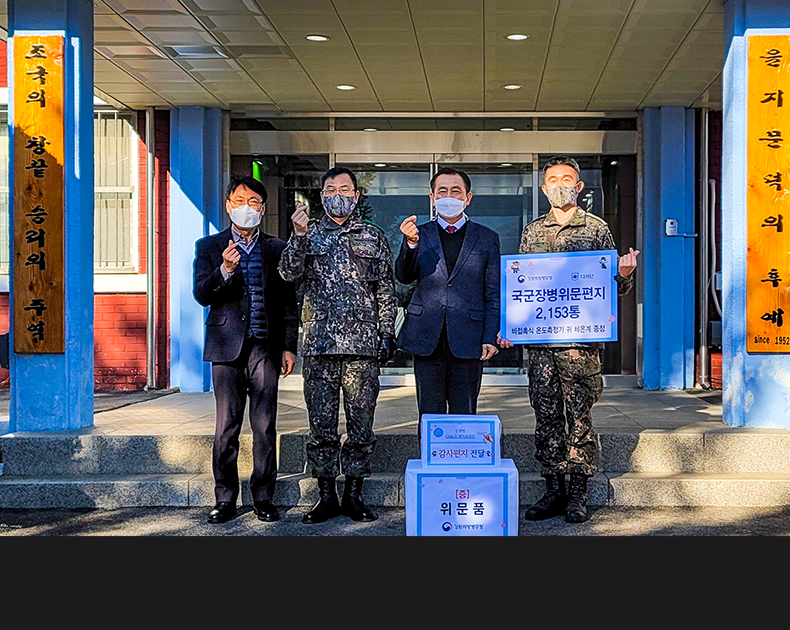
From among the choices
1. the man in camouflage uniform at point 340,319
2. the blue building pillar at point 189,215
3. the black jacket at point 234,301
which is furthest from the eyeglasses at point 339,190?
the blue building pillar at point 189,215

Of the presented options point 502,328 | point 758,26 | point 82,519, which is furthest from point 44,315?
point 758,26

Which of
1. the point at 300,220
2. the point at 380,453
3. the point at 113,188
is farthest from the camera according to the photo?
the point at 113,188

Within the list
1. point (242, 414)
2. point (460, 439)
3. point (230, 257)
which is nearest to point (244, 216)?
point (230, 257)

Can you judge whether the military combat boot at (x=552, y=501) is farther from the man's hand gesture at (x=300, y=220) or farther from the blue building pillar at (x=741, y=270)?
the man's hand gesture at (x=300, y=220)

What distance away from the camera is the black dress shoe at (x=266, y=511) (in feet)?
17.9

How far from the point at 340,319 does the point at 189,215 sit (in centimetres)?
543

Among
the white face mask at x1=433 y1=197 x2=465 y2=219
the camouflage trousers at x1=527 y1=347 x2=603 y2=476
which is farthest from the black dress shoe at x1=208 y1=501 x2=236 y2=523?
the white face mask at x1=433 y1=197 x2=465 y2=219

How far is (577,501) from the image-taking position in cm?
535

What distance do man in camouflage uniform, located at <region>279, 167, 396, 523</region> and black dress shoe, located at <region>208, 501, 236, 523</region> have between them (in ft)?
1.54

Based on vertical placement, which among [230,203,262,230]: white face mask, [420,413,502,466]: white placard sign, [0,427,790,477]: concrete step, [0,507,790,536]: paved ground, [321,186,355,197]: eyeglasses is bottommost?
[0,507,790,536]: paved ground

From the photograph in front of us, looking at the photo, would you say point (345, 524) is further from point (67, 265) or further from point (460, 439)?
point (67, 265)

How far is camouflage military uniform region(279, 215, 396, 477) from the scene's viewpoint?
5.21 metres

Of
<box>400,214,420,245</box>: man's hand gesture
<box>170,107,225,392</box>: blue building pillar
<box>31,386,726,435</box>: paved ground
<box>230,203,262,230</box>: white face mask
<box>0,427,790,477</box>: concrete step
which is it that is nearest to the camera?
<box>400,214,420,245</box>: man's hand gesture

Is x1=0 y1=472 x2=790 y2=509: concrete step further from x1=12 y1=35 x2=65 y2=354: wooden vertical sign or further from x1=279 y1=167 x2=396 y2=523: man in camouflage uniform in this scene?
x1=12 y1=35 x2=65 y2=354: wooden vertical sign
